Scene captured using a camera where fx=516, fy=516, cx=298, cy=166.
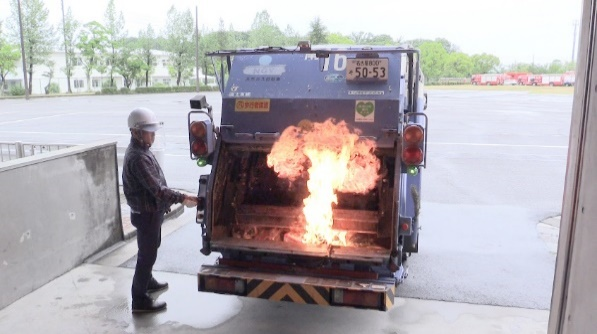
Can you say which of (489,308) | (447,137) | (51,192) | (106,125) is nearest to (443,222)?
(489,308)

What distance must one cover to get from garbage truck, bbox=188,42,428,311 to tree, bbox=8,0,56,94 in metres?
46.7

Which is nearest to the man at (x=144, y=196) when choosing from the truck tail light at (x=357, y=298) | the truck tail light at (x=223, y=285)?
the truck tail light at (x=223, y=285)

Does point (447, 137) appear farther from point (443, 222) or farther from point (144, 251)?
point (144, 251)

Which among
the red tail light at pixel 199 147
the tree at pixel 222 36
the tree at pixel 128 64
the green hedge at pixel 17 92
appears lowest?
the green hedge at pixel 17 92

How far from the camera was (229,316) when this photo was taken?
447cm

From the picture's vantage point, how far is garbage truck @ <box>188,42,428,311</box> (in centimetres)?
400

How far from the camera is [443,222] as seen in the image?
7.30 metres

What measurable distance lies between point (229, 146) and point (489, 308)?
2.72m

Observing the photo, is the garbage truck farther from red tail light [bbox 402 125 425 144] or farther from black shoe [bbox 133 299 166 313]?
black shoe [bbox 133 299 166 313]

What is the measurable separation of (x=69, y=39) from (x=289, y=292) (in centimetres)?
5190

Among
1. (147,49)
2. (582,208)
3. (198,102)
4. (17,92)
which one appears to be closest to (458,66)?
(147,49)

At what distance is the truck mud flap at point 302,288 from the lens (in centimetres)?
375

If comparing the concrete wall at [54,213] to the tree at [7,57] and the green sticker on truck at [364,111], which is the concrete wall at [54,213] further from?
the tree at [7,57]

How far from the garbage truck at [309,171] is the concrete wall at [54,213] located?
5.51ft
